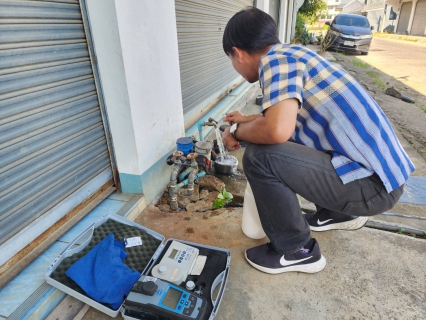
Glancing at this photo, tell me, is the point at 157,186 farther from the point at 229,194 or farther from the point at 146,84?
the point at 146,84

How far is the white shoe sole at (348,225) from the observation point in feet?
6.66

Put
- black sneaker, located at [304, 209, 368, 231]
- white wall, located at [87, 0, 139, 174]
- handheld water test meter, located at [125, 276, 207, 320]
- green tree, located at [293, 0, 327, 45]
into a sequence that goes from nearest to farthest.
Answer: handheld water test meter, located at [125, 276, 207, 320] < white wall, located at [87, 0, 139, 174] < black sneaker, located at [304, 209, 368, 231] < green tree, located at [293, 0, 327, 45]

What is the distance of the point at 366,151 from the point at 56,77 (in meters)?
1.79

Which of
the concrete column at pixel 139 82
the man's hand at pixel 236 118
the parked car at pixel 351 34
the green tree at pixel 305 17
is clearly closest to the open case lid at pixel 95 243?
the concrete column at pixel 139 82

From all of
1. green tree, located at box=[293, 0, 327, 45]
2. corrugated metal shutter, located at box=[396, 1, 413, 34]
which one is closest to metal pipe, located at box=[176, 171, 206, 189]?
green tree, located at box=[293, 0, 327, 45]

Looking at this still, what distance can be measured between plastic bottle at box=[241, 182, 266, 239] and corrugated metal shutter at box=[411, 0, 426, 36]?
34.8 meters

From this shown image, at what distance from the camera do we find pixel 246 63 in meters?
1.54

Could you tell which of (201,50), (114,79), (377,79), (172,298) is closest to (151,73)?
(114,79)

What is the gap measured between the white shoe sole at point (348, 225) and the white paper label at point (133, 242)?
1249mm

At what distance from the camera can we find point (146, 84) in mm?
2123

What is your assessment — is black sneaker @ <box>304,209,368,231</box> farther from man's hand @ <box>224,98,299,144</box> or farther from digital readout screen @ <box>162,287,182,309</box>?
digital readout screen @ <box>162,287,182,309</box>

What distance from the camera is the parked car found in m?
13.0

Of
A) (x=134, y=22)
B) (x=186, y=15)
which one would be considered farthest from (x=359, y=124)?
(x=186, y=15)

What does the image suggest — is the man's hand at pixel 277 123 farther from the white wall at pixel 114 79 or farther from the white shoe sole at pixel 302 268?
the white wall at pixel 114 79
